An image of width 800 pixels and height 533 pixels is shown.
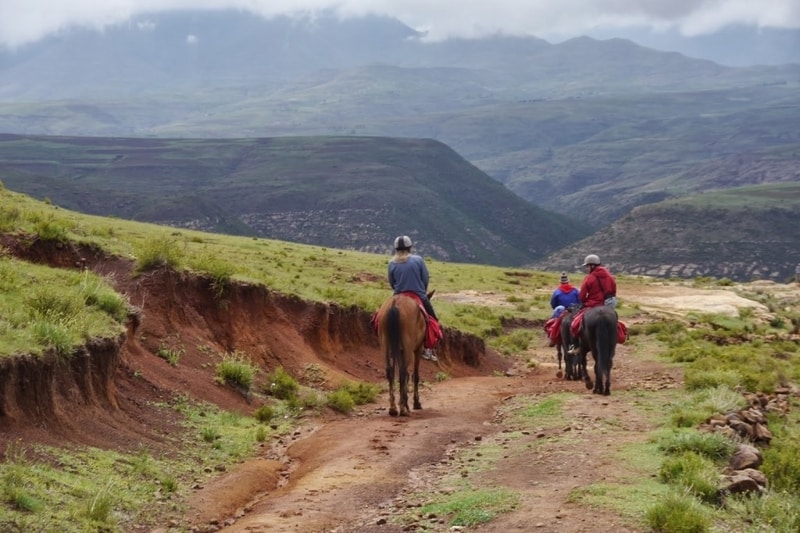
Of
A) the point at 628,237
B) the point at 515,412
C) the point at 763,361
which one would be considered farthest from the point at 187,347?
the point at 628,237

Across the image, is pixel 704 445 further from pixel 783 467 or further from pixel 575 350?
pixel 575 350

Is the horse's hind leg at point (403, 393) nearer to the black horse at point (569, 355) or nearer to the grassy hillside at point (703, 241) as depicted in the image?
the black horse at point (569, 355)

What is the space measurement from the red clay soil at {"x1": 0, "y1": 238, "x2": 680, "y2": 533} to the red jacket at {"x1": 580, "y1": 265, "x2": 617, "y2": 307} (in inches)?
75.3

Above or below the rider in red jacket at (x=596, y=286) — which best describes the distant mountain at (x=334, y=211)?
below

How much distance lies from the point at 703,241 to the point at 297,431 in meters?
123

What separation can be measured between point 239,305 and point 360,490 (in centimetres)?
1109

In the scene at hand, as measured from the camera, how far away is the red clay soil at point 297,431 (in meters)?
11.7

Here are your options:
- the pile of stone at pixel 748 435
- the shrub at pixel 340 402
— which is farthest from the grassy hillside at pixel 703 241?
the shrub at pixel 340 402

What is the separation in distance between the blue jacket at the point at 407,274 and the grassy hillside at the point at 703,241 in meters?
106

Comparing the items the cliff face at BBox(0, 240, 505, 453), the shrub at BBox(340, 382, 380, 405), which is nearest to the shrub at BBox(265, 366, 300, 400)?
the cliff face at BBox(0, 240, 505, 453)

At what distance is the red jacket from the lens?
2052cm

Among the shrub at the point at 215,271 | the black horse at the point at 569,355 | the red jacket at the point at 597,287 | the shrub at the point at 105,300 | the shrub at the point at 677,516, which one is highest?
the shrub at the point at 105,300

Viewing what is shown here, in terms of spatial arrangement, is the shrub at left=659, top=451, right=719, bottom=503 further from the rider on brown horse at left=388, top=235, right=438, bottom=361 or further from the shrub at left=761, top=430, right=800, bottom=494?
the rider on brown horse at left=388, top=235, right=438, bottom=361

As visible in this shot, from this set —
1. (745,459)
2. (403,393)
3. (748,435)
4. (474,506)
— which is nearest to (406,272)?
(403,393)
